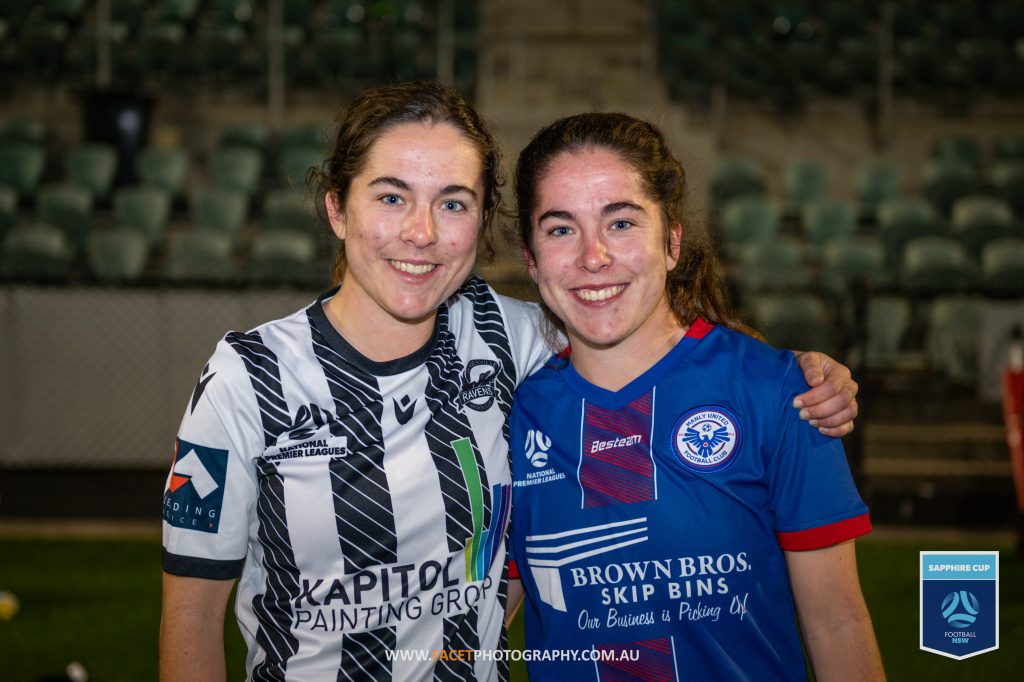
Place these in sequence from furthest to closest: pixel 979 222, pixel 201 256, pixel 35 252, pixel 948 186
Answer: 1. pixel 948 186
2. pixel 979 222
3. pixel 201 256
4. pixel 35 252

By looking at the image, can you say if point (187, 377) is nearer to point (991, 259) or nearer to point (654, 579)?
point (654, 579)

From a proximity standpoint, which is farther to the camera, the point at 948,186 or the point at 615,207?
the point at 948,186

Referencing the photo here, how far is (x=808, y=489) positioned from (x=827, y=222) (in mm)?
7535

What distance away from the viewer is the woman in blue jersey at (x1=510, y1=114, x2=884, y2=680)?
1.64m

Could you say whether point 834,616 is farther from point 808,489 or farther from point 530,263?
point 530,263

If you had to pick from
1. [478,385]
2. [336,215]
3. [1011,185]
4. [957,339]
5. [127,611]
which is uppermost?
[1011,185]

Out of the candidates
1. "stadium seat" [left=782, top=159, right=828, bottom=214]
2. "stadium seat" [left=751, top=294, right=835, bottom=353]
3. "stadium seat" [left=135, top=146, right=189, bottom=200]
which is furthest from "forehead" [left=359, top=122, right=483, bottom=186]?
"stadium seat" [left=782, top=159, right=828, bottom=214]

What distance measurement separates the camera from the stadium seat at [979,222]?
320 inches

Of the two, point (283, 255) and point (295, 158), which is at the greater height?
point (295, 158)

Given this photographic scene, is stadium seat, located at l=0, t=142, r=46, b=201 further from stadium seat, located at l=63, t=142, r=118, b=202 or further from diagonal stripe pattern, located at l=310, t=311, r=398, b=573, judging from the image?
diagonal stripe pattern, located at l=310, t=311, r=398, b=573

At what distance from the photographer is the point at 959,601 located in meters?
1.81

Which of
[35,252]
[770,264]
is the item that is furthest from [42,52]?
[770,264]

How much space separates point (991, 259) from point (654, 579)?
272 inches

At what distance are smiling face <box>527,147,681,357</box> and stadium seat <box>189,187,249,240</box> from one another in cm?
706
